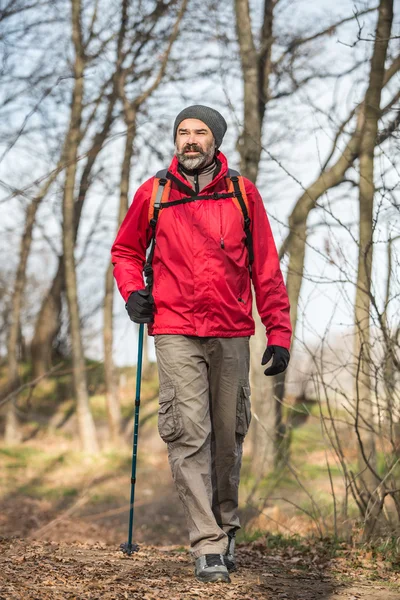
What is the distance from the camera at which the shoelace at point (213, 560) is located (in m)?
4.10

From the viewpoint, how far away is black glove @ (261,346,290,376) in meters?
4.35

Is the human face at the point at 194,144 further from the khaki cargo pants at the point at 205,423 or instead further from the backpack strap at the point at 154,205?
the khaki cargo pants at the point at 205,423

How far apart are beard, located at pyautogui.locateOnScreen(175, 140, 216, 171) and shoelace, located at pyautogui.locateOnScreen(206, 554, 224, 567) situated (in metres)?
2.09

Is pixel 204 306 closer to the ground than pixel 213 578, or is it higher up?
higher up

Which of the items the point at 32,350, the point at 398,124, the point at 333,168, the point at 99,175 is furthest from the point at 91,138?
the point at 398,124

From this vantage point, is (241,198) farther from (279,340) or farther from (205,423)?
(205,423)

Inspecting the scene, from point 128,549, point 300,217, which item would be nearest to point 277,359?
point 128,549

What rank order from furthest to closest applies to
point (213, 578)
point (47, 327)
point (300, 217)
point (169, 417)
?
point (47, 327), point (300, 217), point (169, 417), point (213, 578)

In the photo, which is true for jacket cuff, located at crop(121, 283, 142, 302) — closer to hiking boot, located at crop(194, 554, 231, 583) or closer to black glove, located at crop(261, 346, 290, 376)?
black glove, located at crop(261, 346, 290, 376)

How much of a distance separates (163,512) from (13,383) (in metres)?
5.95

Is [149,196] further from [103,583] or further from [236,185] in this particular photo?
[103,583]

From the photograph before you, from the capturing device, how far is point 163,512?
39.1 feet

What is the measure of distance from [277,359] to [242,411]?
0.35 meters

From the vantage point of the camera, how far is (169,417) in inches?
167
